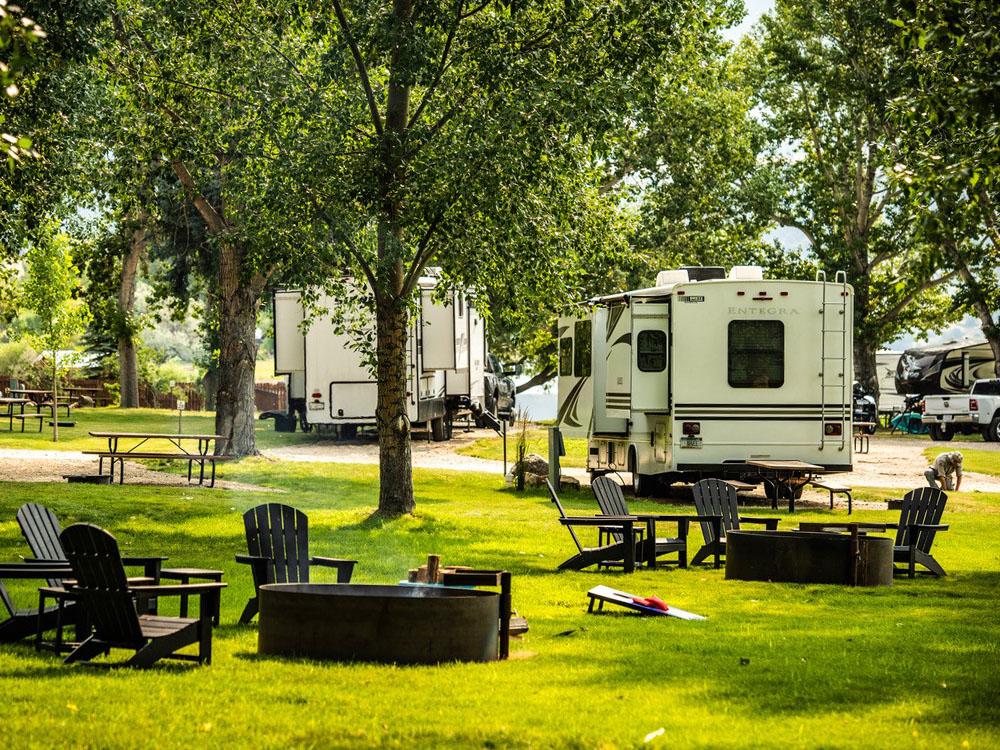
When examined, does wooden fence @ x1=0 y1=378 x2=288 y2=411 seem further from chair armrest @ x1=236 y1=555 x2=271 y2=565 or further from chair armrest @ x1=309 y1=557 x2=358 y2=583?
chair armrest @ x1=236 y1=555 x2=271 y2=565

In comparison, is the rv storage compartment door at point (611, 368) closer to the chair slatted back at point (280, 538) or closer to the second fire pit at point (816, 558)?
the second fire pit at point (816, 558)

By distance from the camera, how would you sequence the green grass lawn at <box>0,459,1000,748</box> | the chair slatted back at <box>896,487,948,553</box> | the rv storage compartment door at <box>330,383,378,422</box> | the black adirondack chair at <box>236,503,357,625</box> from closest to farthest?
the green grass lawn at <box>0,459,1000,748</box> < the black adirondack chair at <box>236,503,357,625</box> < the chair slatted back at <box>896,487,948,553</box> < the rv storage compartment door at <box>330,383,378,422</box>

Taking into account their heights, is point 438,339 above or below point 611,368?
above

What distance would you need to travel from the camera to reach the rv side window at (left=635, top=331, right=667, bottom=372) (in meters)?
21.3

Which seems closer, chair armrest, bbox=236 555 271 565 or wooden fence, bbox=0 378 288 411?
chair armrest, bbox=236 555 271 565

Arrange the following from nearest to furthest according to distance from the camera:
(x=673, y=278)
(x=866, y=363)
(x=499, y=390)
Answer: (x=673, y=278)
(x=499, y=390)
(x=866, y=363)

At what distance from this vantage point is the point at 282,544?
1074 centimetres

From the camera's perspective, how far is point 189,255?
114 ft

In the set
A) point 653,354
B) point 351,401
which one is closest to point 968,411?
point 351,401

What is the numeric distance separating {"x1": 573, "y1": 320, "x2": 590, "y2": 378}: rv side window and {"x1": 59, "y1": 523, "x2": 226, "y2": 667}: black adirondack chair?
611 inches

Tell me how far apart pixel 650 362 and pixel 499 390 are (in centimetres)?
2283

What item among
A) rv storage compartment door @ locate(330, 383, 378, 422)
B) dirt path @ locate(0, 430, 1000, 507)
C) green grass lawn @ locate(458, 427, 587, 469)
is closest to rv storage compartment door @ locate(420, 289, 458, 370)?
rv storage compartment door @ locate(330, 383, 378, 422)

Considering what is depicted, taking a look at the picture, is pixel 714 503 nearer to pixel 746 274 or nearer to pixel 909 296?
pixel 746 274

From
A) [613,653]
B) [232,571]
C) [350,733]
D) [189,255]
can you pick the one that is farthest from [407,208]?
[189,255]
